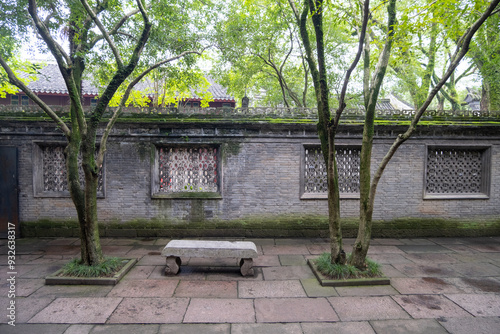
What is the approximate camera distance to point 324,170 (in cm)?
732

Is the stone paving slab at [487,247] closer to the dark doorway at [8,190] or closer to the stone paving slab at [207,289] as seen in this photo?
the stone paving slab at [207,289]

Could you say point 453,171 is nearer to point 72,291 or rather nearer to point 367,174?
point 367,174

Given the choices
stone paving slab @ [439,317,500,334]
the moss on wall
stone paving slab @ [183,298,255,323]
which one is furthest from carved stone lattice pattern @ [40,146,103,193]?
stone paving slab @ [439,317,500,334]

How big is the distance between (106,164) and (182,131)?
A: 2095mm

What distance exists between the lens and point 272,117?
23.5 ft

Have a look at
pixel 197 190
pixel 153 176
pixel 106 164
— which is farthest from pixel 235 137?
pixel 106 164

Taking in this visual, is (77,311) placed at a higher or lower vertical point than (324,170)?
lower

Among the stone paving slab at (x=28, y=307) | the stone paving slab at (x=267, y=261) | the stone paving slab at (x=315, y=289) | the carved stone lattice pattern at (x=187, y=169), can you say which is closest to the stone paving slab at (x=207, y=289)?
the stone paving slab at (x=267, y=261)

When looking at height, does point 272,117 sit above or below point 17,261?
above

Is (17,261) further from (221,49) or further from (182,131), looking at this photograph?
(221,49)

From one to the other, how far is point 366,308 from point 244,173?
162 inches

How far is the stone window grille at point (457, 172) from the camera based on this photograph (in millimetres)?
7391

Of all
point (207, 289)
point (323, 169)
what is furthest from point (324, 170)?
point (207, 289)

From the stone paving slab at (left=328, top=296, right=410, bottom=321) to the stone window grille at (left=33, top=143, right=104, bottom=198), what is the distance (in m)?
6.05
